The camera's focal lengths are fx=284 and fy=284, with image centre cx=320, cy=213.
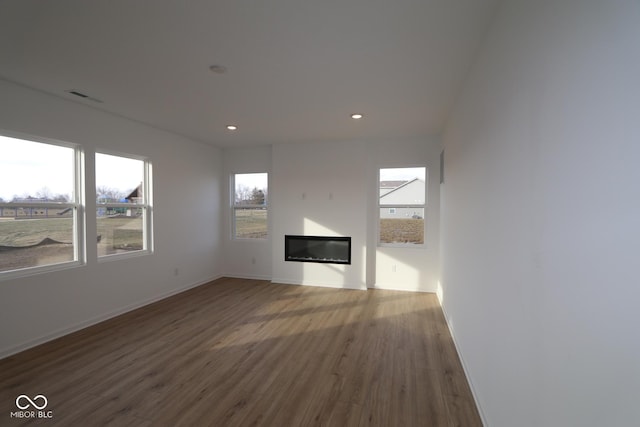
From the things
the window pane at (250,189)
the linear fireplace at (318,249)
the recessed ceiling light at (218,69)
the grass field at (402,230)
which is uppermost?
the recessed ceiling light at (218,69)

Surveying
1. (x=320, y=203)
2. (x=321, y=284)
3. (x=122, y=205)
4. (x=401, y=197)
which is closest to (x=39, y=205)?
(x=122, y=205)

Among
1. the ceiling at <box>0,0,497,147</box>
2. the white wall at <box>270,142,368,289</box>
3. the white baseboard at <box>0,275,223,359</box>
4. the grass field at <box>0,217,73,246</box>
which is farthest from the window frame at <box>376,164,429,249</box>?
the grass field at <box>0,217,73,246</box>

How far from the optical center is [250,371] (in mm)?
2529

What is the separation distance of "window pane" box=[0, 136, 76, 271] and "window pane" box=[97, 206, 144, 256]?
34 centimetres

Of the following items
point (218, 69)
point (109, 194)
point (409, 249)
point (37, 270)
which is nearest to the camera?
point (218, 69)

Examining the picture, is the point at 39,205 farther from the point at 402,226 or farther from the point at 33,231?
the point at 402,226

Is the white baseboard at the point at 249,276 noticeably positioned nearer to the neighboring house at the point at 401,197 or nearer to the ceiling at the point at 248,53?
the neighboring house at the point at 401,197

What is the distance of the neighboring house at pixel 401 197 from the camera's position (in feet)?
16.5

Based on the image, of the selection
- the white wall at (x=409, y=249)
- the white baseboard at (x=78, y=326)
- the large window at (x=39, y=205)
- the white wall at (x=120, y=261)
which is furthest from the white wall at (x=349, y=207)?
the large window at (x=39, y=205)

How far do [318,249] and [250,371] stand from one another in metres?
2.97

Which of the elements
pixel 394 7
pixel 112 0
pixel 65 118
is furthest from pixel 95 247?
pixel 394 7

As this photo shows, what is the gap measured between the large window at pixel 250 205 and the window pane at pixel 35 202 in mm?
2882

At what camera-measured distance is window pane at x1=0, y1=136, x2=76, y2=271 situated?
286cm

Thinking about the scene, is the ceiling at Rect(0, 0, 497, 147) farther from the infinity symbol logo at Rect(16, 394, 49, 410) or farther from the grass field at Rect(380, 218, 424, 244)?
the infinity symbol logo at Rect(16, 394, 49, 410)
